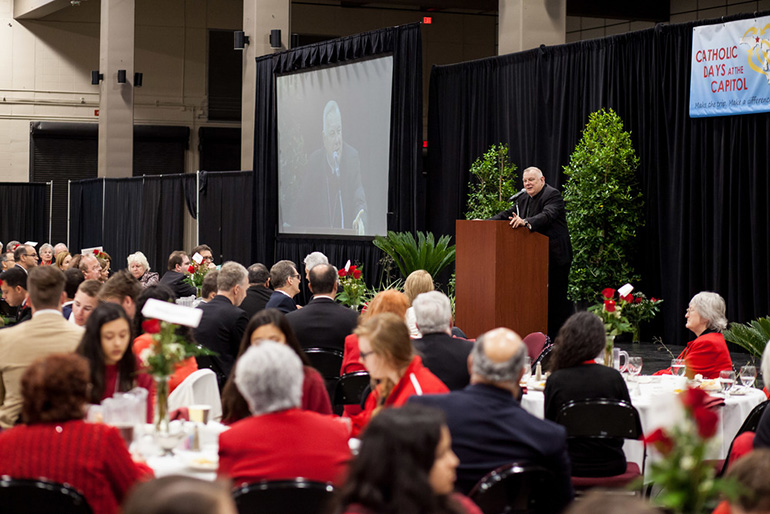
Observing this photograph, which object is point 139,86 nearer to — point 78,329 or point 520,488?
point 78,329

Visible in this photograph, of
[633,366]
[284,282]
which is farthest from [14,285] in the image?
[633,366]

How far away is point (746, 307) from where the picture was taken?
970 cm

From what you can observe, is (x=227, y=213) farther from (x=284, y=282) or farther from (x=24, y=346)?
(x=24, y=346)

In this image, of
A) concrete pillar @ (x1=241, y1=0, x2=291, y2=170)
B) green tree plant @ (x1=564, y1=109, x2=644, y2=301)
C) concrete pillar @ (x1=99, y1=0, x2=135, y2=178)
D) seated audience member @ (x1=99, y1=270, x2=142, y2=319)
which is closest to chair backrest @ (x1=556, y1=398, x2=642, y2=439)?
seated audience member @ (x1=99, y1=270, x2=142, y2=319)

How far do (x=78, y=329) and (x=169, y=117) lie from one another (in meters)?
19.0

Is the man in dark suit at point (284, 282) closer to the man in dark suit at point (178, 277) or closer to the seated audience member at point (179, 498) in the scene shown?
the man in dark suit at point (178, 277)

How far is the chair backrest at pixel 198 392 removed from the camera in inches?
169

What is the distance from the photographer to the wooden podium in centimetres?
837

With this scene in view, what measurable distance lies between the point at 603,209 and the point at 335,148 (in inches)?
164

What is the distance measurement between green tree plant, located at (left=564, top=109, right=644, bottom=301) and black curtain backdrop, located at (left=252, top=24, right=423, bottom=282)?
6.41 ft

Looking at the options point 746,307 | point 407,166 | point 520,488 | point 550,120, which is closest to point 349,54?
point 407,166

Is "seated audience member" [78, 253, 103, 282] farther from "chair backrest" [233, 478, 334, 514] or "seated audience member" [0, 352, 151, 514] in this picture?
"chair backrest" [233, 478, 334, 514]

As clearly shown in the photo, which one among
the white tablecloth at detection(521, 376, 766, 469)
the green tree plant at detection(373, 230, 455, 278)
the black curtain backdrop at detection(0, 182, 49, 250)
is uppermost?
the black curtain backdrop at detection(0, 182, 49, 250)

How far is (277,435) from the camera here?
281cm
